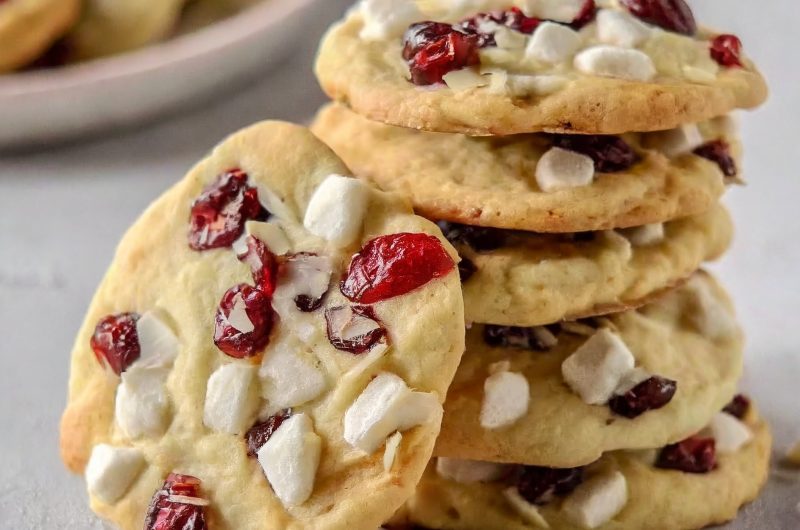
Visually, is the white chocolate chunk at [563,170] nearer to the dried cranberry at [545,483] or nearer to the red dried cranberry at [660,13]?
the red dried cranberry at [660,13]

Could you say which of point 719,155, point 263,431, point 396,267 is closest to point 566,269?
point 396,267

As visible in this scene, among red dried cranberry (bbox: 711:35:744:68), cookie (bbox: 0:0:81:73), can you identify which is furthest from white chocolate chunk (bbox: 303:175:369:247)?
cookie (bbox: 0:0:81:73)

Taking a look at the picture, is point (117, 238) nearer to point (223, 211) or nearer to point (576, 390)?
point (223, 211)

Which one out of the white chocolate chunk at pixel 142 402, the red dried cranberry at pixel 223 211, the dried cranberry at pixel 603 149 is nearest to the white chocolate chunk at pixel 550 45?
the dried cranberry at pixel 603 149

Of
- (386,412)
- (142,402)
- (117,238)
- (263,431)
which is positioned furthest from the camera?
(117,238)

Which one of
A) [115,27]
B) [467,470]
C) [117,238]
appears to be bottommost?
[117,238]

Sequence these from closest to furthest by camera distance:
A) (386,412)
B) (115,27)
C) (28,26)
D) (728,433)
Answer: (386,412), (728,433), (28,26), (115,27)
